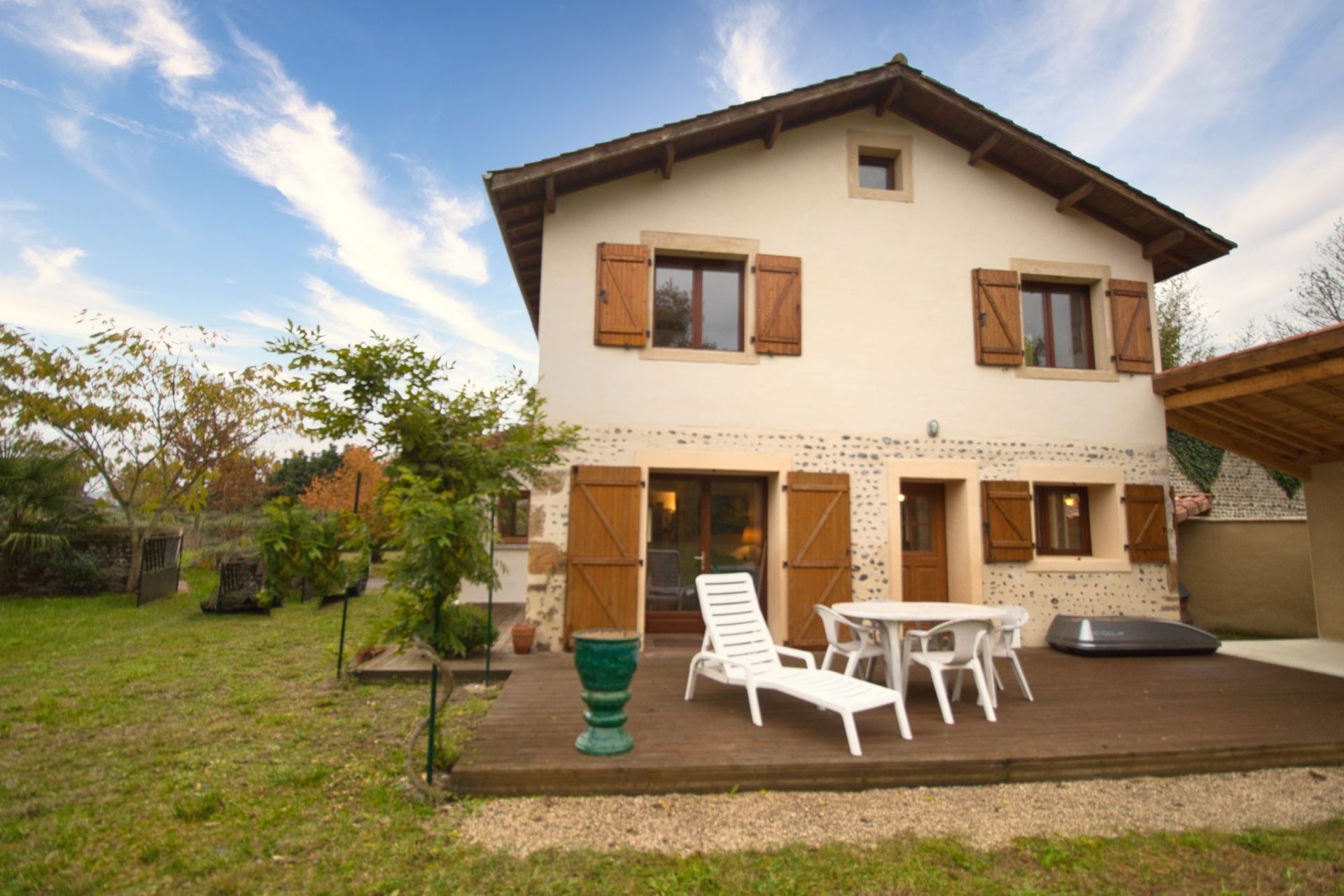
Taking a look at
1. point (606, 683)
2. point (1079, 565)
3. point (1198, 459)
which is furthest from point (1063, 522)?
point (1198, 459)

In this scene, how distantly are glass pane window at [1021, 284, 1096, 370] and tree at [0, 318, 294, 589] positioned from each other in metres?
13.6

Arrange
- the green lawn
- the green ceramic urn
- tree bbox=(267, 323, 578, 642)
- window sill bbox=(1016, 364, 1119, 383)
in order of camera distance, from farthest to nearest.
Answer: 1. window sill bbox=(1016, 364, 1119, 383)
2. the green ceramic urn
3. tree bbox=(267, 323, 578, 642)
4. the green lawn

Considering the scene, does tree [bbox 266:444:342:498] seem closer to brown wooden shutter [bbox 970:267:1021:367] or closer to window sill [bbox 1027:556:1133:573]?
brown wooden shutter [bbox 970:267:1021:367]

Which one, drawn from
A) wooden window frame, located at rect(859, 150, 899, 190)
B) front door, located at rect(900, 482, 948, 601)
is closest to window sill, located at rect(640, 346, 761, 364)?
front door, located at rect(900, 482, 948, 601)

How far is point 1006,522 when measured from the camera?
735 cm

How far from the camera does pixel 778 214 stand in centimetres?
756

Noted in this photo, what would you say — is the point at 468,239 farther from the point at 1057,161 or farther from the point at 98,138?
the point at 1057,161

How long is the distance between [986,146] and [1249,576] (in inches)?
314

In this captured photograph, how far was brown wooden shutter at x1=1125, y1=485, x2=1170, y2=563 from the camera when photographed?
7555 mm

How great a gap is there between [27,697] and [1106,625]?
31.7ft

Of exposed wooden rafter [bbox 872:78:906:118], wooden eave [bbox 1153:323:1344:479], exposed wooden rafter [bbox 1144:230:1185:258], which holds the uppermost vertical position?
exposed wooden rafter [bbox 872:78:906:118]

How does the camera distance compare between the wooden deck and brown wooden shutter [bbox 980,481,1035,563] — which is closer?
the wooden deck

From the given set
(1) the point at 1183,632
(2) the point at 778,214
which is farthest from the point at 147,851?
(1) the point at 1183,632

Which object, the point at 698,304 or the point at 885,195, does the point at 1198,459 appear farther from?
the point at 698,304
